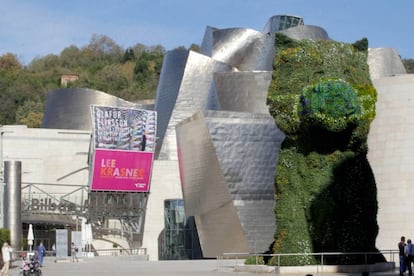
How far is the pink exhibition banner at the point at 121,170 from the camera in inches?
1930

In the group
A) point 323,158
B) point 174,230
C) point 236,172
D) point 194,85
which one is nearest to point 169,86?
point 194,85

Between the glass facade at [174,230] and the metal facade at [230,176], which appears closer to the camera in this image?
the metal facade at [230,176]

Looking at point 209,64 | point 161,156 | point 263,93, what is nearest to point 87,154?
point 161,156

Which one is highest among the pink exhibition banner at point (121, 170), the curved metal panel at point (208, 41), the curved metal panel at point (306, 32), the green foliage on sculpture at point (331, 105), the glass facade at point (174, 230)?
the curved metal panel at point (208, 41)

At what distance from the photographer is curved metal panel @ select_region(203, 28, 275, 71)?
50062 millimetres

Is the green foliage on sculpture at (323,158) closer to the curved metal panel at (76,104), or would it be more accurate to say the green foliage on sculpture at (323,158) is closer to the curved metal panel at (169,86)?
the curved metal panel at (169,86)

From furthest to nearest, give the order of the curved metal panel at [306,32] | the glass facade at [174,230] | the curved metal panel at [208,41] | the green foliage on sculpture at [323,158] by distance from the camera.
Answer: the curved metal panel at [208,41]
the glass facade at [174,230]
the curved metal panel at [306,32]
the green foliage on sculpture at [323,158]

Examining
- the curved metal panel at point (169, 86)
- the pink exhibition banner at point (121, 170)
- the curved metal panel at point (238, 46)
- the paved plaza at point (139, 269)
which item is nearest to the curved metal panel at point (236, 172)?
the paved plaza at point (139, 269)

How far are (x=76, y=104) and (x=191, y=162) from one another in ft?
81.4

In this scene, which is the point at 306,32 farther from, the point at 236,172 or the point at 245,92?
the point at 236,172

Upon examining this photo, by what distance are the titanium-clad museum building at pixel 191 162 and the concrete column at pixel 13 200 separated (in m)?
0.06

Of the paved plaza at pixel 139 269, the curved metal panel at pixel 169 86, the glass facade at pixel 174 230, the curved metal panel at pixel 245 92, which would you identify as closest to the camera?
the paved plaza at pixel 139 269

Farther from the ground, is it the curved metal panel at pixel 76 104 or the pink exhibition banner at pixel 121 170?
the curved metal panel at pixel 76 104

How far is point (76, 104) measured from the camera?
59.5 meters
